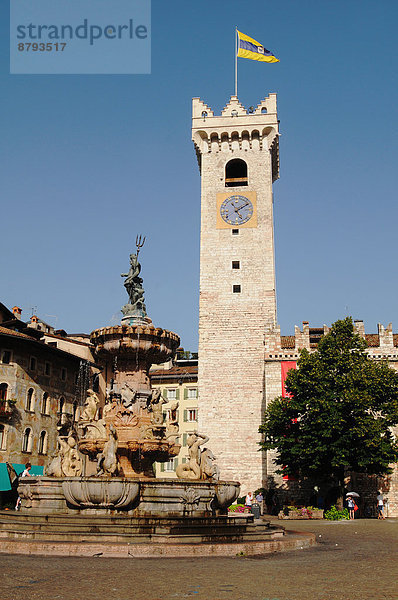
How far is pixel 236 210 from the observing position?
51.0m

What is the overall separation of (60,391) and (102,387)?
21.0 feet

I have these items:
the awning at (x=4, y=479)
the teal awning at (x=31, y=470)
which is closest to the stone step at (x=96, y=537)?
the awning at (x=4, y=479)

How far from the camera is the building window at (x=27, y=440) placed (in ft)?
124

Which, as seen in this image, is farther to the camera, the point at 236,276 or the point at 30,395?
the point at 236,276

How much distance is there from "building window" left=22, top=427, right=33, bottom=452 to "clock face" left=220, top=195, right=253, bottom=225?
75.9ft

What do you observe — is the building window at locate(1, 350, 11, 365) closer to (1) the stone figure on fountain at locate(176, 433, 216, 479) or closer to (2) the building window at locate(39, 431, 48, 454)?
(2) the building window at locate(39, 431, 48, 454)

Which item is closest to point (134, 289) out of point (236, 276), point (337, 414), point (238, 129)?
point (337, 414)

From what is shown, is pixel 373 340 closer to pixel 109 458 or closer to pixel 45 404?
pixel 45 404

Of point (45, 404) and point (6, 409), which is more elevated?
point (45, 404)

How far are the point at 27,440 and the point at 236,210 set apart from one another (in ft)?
81.4

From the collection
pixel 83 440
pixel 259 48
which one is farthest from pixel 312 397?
pixel 259 48

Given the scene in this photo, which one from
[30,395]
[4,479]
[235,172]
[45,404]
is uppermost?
[235,172]

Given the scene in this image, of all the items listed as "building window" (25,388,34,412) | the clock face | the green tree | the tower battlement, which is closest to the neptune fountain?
the green tree

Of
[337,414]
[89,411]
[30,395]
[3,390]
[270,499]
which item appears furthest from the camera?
[270,499]
